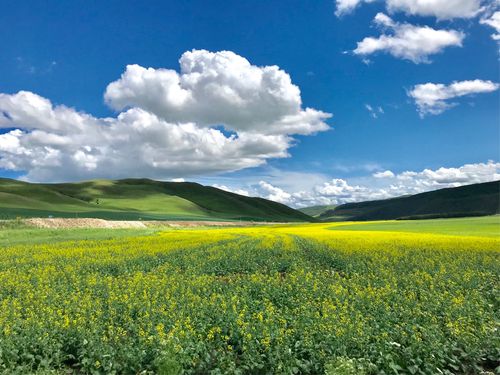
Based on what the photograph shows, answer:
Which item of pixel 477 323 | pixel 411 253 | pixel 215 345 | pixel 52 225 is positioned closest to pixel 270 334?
pixel 215 345

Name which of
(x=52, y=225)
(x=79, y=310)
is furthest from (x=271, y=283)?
(x=52, y=225)

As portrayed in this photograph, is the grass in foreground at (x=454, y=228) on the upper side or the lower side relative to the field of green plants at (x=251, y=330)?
upper

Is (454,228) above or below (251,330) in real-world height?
above

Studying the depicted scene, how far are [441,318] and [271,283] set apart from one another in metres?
6.69

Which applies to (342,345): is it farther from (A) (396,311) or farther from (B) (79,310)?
(B) (79,310)

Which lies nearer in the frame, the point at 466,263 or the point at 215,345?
the point at 215,345

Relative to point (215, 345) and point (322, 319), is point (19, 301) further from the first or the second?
point (322, 319)

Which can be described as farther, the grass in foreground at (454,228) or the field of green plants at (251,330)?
the grass in foreground at (454,228)

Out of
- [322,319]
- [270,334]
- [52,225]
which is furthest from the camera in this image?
[52,225]

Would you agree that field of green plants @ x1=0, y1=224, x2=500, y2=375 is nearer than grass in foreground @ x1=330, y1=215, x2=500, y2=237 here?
Yes

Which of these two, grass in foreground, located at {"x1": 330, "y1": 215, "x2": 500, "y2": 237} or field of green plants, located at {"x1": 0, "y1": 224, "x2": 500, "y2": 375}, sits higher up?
grass in foreground, located at {"x1": 330, "y1": 215, "x2": 500, "y2": 237}

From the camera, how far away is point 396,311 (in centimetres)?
1162

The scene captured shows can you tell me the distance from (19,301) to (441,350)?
573 inches

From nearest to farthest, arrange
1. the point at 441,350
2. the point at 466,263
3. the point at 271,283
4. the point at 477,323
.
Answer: the point at 441,350
the point at 477,323
the point at 271,283
the point at 466,263
